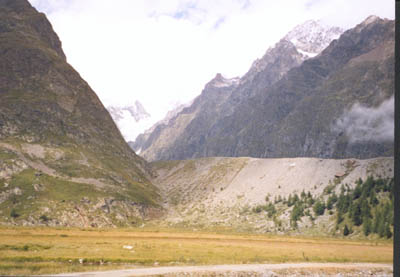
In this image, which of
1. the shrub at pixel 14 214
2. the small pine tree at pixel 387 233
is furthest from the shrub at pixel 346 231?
the shrub at pixel 14 214

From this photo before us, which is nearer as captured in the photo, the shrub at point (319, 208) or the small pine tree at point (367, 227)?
the small pine tree at point (367, 227)

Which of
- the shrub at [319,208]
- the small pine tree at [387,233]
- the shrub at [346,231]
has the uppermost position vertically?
the shrub at [319,208]

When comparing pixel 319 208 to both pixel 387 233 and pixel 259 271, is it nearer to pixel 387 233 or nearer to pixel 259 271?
pixel 387 233

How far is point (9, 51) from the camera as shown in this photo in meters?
192

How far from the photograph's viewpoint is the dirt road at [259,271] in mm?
29498

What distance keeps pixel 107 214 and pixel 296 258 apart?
89.6m

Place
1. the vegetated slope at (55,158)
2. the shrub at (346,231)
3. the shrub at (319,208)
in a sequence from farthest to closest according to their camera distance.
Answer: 1. the vegetated slope at (55,158)
2. the shrub at (319,208)
3. the shrub at (346,231)

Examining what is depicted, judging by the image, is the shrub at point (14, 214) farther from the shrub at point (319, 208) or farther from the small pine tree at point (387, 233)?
the small pine tree at point (387, 233)

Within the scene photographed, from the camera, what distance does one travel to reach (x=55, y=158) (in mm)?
143125

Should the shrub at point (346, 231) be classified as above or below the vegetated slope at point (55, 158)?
below

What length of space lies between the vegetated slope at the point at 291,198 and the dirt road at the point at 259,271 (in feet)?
142

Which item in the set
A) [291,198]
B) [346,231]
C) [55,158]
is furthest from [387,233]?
[55,158]

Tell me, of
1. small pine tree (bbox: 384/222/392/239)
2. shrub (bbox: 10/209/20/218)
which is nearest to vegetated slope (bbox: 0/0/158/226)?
shrub (bbox: 10/209/20/218)

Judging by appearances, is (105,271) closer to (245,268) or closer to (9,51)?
(245,268)
